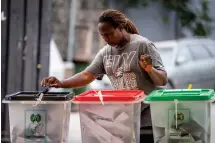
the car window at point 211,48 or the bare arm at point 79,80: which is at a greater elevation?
the car window at point 211,48

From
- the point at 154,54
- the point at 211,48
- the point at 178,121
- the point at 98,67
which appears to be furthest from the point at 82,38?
the point at 178,121

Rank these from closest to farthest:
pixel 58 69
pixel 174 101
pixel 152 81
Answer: pixel 174 101, pixel 152 81, pixel 58 69

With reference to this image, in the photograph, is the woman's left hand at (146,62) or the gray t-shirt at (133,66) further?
the gray t-shirt at (133,66)

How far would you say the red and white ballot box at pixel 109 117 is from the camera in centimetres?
313

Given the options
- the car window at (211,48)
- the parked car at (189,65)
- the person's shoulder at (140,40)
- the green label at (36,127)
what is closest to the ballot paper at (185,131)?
the person's shoulder at (140,40)

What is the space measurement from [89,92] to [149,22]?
10.4 m

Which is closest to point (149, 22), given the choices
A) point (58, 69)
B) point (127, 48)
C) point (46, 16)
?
point (58, 69)

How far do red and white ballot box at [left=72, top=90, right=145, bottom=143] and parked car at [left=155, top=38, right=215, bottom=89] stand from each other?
22.8 ft

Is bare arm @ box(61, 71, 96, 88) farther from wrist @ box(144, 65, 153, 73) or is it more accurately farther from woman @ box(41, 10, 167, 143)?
wrist @ box(144, 65, 153, 73)

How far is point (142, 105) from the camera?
3.51m

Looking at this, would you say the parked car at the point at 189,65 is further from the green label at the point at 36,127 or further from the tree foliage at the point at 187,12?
the green label at the point at 36,127


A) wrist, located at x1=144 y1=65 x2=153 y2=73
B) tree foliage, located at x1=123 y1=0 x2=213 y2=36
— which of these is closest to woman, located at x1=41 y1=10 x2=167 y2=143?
wrist, located at x1=144 y1=65 x2=153 y2=73

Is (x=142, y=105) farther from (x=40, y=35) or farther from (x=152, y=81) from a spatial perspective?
(x=40, y=35)

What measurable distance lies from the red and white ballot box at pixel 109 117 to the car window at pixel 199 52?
7514 mm
